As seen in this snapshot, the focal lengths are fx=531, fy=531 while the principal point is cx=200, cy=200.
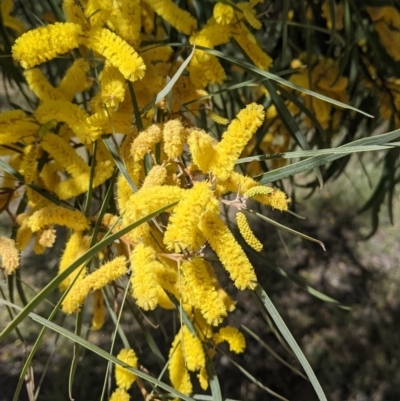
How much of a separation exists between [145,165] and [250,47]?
0.53 ft

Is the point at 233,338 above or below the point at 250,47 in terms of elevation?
below

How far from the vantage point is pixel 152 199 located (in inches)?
13.8

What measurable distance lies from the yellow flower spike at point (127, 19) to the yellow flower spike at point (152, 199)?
14 centimetres

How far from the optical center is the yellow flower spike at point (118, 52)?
39cm

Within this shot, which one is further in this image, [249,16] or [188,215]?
[249,16]

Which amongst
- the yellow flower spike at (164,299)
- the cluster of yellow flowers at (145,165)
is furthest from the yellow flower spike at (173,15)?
the yellow flower spike at (164,299)

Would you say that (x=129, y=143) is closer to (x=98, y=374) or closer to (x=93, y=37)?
(x=93, y=37)

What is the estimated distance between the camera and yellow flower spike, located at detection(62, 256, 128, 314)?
424 millimetres

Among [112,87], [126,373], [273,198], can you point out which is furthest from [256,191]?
[126,373]

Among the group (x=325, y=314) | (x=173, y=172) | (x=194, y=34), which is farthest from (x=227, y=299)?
(x=325, y=314)

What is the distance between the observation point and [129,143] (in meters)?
0.45

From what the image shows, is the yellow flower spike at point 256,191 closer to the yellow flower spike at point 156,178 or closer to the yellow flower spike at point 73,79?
the yellow flower spike at point 156,178

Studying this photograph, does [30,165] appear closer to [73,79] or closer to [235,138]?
[73,79]

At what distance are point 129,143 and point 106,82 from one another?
54 mm
